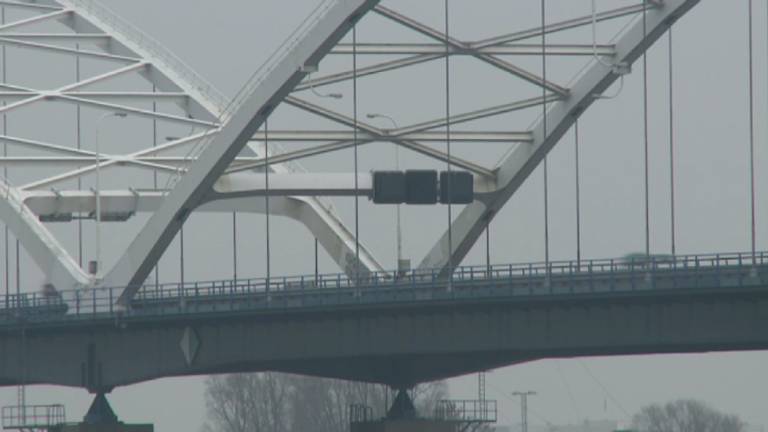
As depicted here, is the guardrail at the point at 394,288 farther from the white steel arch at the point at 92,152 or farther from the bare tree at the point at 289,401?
the bare tree at the point at 289,401

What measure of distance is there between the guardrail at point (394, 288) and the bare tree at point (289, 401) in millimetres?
59915

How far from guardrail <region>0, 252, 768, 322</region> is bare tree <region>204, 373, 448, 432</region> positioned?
197ft

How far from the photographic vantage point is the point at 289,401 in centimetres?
17462

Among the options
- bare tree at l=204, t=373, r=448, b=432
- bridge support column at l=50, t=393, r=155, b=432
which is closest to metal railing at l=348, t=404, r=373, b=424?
bridge support column at l=50, t=393, r=155, b=432

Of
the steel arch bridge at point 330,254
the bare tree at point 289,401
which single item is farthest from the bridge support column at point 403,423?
the bare tree at point 289,401

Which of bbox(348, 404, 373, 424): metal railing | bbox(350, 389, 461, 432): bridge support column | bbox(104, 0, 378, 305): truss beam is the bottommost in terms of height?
bbox(350, 389, 461, 432): bridge support column

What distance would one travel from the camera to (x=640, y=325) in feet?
287

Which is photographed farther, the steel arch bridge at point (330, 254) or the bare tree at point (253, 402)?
the bare tree at point (253, 402)

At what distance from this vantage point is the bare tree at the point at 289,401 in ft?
550

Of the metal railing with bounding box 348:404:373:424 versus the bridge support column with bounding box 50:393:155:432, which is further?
the metal railing with bounding box 348:404:373:424

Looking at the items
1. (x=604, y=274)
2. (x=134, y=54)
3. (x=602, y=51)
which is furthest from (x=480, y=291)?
(x=134, y=54)

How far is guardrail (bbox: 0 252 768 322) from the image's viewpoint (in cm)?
8712

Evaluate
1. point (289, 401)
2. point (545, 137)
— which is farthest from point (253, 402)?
point (545, 137)

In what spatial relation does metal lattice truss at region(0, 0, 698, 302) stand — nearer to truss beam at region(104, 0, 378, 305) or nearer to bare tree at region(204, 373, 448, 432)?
truss beam at region(104, 0, 378, 305)
